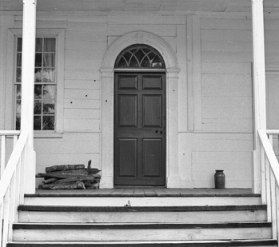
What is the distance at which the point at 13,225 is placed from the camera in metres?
4.42

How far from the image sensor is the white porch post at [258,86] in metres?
4.99

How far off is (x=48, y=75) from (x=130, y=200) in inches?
139

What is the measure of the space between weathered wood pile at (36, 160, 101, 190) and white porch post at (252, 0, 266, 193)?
8.84ft

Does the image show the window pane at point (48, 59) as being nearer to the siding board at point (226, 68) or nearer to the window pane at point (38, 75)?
the window pane at point (38, 75)

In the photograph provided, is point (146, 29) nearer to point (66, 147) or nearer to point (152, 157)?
point (152, 157)

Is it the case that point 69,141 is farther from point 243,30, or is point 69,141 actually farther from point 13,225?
point 243,30

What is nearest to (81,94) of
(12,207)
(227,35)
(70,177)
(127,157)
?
(127,157)

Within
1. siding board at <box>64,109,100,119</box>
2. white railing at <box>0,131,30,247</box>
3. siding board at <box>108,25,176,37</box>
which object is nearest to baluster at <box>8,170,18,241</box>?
white railing at <box>0,131,30,247</box>

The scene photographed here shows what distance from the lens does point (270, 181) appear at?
4.67m

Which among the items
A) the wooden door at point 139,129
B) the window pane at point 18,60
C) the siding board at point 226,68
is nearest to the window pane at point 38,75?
the window pane at point 18,60

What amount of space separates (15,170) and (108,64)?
3332mm

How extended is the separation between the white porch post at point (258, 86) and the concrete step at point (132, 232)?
27.3 inches

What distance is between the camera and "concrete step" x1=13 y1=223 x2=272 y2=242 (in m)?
4.39

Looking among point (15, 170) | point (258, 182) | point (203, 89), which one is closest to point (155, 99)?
A: point (203, 89)
